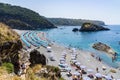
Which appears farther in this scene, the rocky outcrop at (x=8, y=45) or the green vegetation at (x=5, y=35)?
the green vegetation at (x=5, y=35)

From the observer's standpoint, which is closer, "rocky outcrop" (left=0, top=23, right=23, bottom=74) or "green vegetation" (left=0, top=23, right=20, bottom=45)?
"rocky outcrop" (left=0, top=23, right=23, bottom=74)

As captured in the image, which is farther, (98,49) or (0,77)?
(98,49)

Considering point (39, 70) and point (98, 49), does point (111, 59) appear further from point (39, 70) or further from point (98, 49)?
point (39, 70)

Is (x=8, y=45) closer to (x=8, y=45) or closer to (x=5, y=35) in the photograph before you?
(x=8, y=45)

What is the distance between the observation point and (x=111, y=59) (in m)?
70.1

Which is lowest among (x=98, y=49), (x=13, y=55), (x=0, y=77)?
(x=98, y=49)

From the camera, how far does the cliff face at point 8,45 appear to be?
17938 millimetres

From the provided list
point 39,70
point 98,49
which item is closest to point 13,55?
point 39,70

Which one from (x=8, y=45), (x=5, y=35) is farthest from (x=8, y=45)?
(x=5, y=35)

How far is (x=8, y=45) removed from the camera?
60.2ft

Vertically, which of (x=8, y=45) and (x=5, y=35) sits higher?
(x=5, y=35)

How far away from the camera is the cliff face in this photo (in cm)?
1794

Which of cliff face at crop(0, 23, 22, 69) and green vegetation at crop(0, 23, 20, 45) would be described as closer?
cliff face at crop(0, 23, 22, 69)

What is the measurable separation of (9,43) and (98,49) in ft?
238
